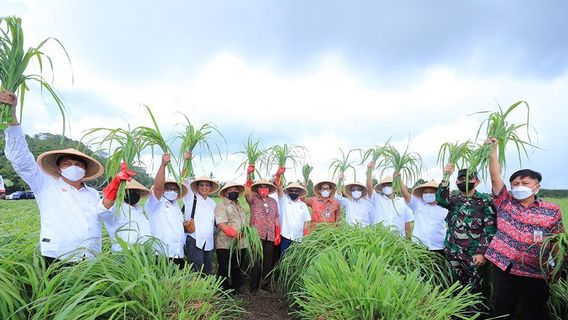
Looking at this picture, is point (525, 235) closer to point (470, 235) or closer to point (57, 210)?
point (470, 235)

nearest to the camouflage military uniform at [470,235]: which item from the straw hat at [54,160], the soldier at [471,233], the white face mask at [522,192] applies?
the soldier at [471,233]

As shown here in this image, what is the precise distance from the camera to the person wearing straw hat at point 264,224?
18.0 ft

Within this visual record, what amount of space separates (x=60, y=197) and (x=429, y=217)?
4.37 metres

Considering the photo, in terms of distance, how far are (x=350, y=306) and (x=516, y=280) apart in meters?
2.04

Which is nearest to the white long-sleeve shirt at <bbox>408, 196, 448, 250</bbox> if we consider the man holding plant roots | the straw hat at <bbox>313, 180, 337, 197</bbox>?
the man holding plant roots

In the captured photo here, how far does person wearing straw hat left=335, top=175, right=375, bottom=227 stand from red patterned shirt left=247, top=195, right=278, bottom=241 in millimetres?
1189

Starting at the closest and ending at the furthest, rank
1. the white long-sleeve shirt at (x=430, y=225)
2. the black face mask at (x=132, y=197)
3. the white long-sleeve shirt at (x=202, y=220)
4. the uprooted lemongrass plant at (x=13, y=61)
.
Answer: the uprooted lemongrass plant at (x=13, y=61) < the black face mask at (x=132, y=197) < the white long-sleeve shirt at (x=430, y=225) < the white long-sleeve shirt at (x=202, y=220)

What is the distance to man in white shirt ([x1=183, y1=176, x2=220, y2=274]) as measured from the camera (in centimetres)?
497

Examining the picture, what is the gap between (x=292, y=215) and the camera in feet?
18.9

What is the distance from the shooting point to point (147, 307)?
2404 mm

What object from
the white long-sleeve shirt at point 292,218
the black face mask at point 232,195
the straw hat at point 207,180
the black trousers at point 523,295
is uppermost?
the straw hat at point 207,180

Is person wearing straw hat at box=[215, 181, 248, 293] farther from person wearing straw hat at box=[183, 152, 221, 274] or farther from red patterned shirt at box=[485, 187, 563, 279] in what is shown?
red patterned shirt at box=[485, 187, 563, 279]

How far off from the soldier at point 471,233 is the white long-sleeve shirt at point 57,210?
3.67 m

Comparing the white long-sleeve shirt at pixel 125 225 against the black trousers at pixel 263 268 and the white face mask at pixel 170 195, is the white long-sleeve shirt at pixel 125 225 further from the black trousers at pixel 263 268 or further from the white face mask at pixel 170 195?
the black trousers at pixel 263 268
